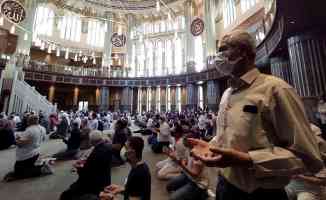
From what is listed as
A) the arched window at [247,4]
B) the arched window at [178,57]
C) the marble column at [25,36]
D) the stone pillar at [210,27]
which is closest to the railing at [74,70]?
the marble column at [25,36]

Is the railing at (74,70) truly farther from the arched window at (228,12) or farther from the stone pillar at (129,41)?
the arched window at (228,12)

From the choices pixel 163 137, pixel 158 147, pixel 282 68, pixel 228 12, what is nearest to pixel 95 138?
pixel 163 137

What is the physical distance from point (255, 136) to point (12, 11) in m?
19.3

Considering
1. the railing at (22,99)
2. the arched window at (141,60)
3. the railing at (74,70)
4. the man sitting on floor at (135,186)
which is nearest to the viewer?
the man sitting on floor at (135,186)

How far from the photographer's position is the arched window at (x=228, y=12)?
14375 mm

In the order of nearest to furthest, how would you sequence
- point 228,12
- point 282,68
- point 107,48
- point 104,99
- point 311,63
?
1. point 311,63
2. point 282,68
3. point 228,12
4. point 104,99
5. point 107,48

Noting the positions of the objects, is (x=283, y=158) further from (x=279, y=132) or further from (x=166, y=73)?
(x=166, y=73)

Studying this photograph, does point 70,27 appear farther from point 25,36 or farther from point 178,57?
point 178,57

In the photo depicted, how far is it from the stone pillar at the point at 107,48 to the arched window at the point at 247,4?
590 inches

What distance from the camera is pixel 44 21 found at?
1883cm

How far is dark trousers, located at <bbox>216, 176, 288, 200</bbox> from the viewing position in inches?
30.8

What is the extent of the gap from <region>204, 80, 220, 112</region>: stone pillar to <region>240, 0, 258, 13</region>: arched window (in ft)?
19.8

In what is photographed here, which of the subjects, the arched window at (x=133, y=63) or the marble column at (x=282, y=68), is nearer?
the marble column at (x=282, y=68)

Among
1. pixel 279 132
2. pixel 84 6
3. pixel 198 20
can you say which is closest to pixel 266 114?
pixel 279 132
